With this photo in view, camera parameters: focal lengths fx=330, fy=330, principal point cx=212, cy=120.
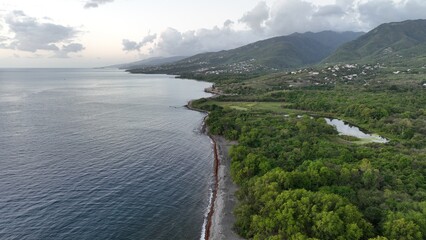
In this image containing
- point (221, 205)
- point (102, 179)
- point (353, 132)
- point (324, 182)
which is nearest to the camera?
point (324, 182)

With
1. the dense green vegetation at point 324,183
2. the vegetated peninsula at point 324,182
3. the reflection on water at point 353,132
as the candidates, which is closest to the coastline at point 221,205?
the vegetated peninsula at point 324,182

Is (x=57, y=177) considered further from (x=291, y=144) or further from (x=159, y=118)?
(x=159, y=118)

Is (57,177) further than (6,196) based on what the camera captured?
Yes

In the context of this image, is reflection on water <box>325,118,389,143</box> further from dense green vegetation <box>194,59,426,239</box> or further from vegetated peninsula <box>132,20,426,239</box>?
dense green vegetation <box>194,59,426,239</box>

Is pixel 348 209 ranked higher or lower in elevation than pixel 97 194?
higher

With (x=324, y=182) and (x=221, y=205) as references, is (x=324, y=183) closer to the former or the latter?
(x=324, y=182)

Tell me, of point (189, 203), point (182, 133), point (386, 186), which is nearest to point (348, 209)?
point (386, 186)

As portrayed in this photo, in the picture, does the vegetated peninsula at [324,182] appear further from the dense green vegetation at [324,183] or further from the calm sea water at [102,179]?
the calm sea water at [102,179]

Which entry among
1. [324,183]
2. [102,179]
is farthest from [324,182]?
[102,179]
